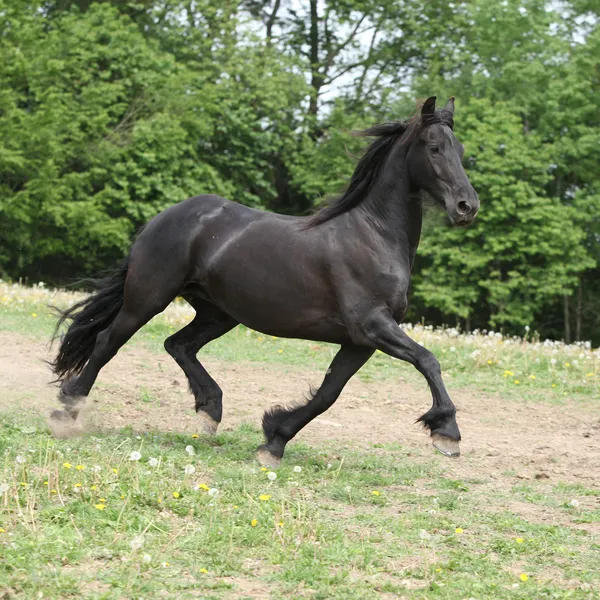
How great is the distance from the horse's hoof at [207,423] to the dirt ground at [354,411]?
44 centimetres

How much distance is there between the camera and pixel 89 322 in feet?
24.1

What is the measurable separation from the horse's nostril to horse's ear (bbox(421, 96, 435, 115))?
0.71m

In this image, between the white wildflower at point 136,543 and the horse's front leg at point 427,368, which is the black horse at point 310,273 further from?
the white wildflower at point 136,543

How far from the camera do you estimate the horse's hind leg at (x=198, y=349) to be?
287 inches

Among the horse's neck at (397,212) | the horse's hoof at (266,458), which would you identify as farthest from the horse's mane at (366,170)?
the horse's hoof at (266,458)

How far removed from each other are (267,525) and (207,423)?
257 centimetres

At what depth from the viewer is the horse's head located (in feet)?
19.3

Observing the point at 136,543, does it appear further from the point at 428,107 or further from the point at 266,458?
the point at 428,107

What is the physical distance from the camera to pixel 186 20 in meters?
A: 37.1

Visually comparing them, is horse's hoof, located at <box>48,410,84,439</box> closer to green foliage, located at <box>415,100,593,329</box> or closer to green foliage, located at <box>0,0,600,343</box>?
green foliage, located at <box>0,0,600,343</box>

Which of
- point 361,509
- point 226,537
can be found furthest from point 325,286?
point 226,537

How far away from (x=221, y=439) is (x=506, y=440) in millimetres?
2810

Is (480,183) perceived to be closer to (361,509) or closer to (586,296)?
(586,296)

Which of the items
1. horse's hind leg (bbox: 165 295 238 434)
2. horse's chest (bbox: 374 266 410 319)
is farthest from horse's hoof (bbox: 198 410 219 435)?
horse's chest (bbox: 374 266 410 319)
